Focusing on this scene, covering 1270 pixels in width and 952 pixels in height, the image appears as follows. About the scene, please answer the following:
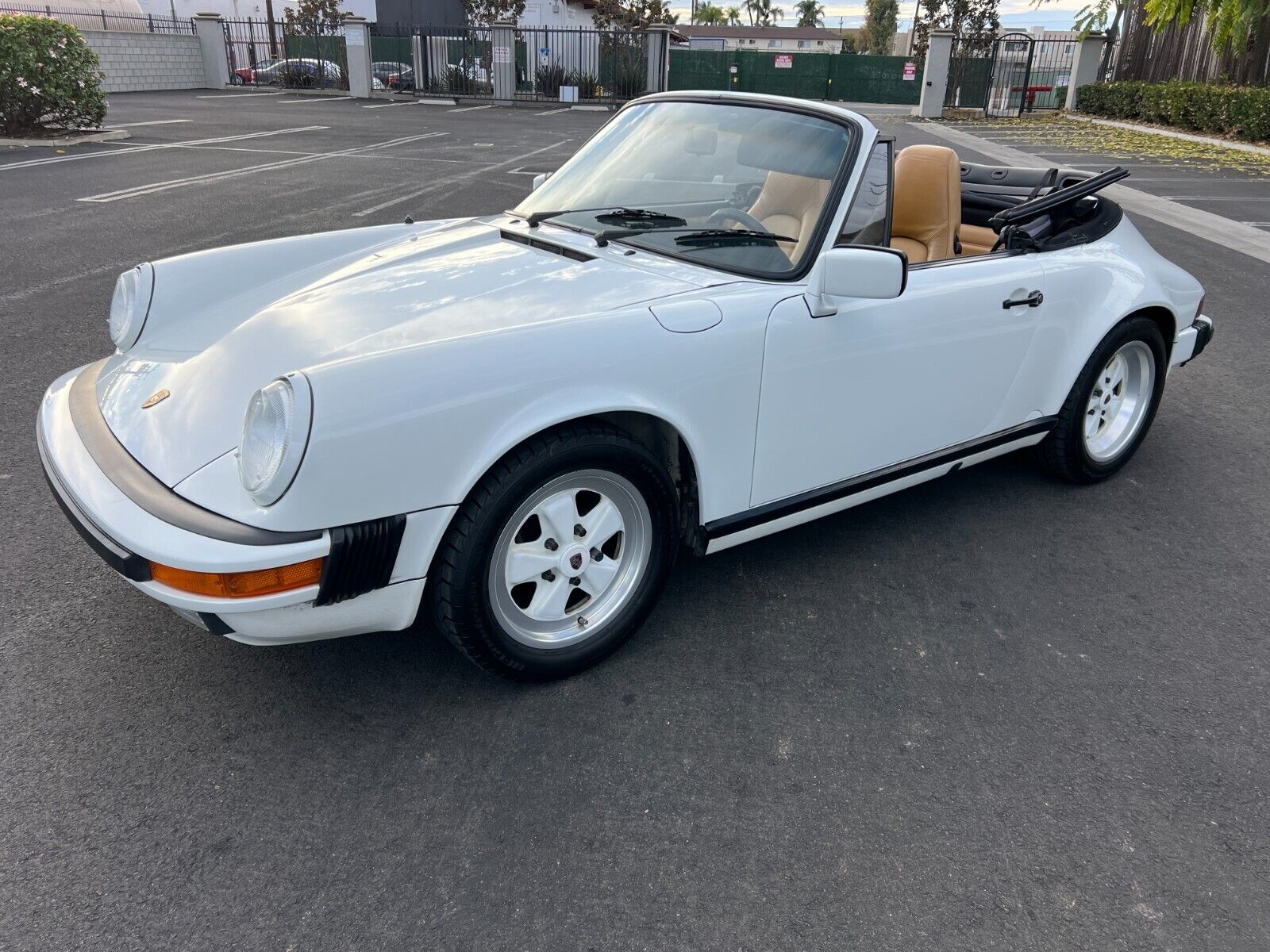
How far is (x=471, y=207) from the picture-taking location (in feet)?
32.3

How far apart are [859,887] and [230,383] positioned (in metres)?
1.94

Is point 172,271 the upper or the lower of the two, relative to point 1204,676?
upper

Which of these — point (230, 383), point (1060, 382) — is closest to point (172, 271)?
point (230, 383)

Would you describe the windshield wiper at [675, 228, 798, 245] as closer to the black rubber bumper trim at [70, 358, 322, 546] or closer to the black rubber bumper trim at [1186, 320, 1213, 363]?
the black rubber bumper trim at [70, 358, 322, 546]

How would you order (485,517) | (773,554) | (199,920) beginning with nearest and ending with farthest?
(199,920)
(485,517)
(773,554)

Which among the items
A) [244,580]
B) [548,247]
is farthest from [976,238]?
[244,580]

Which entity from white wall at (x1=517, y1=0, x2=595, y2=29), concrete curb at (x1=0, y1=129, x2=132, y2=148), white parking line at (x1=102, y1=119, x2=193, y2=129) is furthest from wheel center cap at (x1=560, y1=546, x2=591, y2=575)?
white wall at (x1=517, y1=0, x2=595, y2=29)

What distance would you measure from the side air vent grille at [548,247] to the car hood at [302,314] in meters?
0.01

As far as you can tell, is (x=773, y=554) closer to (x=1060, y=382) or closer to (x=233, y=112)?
(x=1060, y=382)

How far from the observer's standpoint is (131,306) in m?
2.98

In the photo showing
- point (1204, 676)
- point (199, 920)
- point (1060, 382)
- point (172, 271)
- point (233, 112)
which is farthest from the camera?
point (233, 112)

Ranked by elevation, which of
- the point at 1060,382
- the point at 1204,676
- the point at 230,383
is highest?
the point at 230,383

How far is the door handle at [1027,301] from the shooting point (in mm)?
3281

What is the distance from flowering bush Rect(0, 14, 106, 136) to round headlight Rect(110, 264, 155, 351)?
48.8 ft
